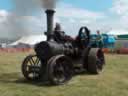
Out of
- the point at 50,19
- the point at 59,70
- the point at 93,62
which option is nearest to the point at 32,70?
the point at 59,70

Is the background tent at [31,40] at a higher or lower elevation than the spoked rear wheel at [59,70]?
lower

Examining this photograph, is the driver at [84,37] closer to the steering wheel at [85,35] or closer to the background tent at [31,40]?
the steering wheel at [85,35]

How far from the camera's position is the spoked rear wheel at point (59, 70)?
8.84 meters

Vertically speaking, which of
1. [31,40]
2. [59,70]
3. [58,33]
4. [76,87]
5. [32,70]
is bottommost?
[31,40]

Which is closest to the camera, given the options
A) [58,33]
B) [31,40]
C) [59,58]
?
[59,58]

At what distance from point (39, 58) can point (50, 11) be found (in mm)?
1531

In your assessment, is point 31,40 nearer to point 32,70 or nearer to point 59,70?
point 32,70

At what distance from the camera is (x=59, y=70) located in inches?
363

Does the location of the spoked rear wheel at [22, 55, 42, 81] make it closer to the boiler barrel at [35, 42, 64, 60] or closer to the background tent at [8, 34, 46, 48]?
the boiler barrel at [35, 42, 64, 60]

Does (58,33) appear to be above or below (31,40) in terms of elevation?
above

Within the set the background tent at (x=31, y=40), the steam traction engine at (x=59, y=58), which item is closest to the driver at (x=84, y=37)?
the steam traction engine at (x=59, y=58)

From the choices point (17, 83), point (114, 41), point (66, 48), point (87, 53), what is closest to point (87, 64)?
point (87, 53)

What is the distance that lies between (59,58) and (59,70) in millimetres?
363

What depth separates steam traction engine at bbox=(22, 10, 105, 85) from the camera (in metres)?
9.19
